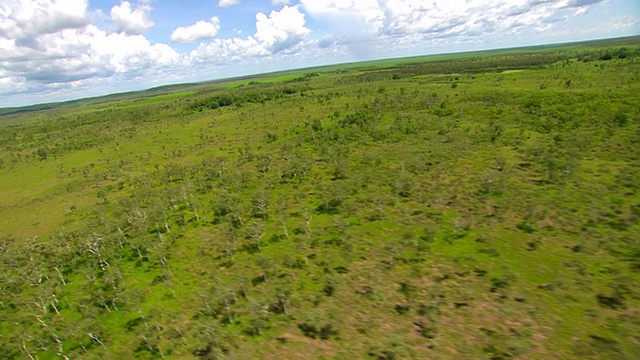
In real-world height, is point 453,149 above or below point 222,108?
below

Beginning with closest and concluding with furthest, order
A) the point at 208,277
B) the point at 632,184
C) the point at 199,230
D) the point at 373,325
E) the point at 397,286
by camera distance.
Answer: the point at 373,325 → the point at 397,286 → the point at 208,277 → the point at 632,184 → the point at 199,230

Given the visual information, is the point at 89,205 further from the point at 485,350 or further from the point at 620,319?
the point at 620,319

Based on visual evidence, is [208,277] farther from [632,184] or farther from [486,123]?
[486,123]

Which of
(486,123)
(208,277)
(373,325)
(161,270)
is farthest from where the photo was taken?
(486,123)

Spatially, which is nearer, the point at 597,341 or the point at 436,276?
the point at 597,341

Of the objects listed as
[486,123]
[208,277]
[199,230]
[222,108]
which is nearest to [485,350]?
[208,277]

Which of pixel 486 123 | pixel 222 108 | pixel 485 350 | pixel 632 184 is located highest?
pixel 222 108
